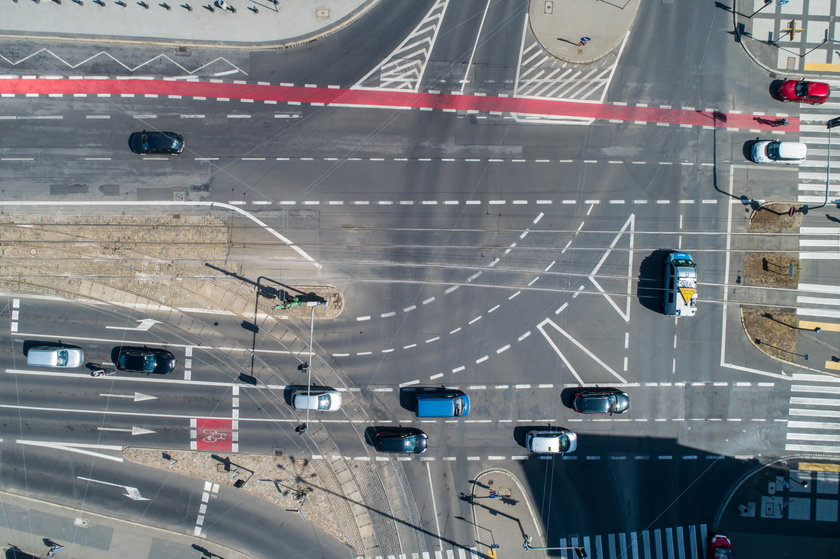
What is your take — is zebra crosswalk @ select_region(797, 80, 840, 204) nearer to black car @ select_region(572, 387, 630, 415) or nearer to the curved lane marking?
black car @ select_region(572, 387, 630, 415)

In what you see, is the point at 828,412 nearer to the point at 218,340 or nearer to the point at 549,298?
the point at 549,298

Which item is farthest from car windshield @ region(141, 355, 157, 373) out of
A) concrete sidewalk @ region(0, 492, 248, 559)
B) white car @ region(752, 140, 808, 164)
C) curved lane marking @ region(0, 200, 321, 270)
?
white car @ region(752, 140, 808, 164)

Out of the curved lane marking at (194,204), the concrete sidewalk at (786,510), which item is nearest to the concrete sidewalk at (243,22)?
the curved lane marking at (194,204)

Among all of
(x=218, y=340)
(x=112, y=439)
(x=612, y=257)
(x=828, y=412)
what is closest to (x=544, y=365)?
(x=612, y=257)

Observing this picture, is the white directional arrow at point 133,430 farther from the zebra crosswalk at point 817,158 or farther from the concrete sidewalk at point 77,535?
the zebra crosswalk at point 817,158

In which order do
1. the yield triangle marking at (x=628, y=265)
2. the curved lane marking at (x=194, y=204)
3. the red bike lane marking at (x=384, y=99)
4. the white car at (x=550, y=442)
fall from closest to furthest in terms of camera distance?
1. the white car at (x=550, y=442)
2. the red bike lane marking at (x=384, y=99)
3. the curved lane marking at (x=194, y=204)
4. the yield triangle marking at (x=628, y=265)

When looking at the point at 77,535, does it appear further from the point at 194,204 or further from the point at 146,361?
the point at 194,204

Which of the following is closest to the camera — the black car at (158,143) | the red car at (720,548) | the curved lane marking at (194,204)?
the black car at (158,143)
